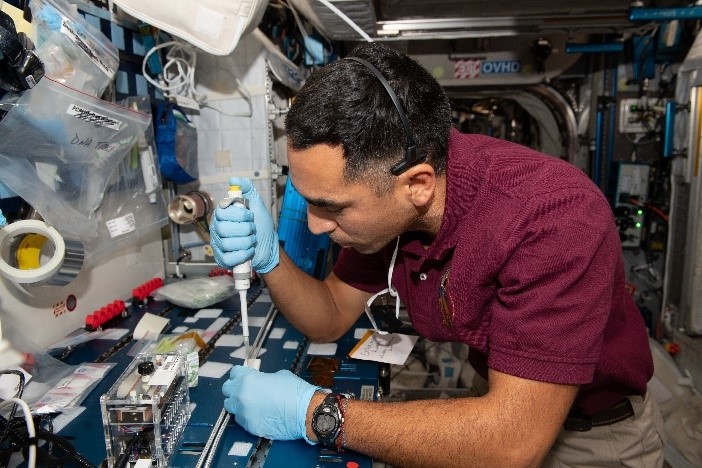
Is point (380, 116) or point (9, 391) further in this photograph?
point (9, 391)

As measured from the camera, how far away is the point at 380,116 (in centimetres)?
116

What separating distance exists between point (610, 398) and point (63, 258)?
6.29 feet

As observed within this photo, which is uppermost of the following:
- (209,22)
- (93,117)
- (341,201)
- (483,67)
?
(483,67)

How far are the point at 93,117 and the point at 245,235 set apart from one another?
2.34 ft

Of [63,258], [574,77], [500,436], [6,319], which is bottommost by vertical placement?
[500,436]

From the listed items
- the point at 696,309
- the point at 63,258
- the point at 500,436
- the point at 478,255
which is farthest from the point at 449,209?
the point at 696,309

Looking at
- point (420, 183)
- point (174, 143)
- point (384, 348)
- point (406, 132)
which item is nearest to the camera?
point (406, 132)

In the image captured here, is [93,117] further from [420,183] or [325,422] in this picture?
[325,422]

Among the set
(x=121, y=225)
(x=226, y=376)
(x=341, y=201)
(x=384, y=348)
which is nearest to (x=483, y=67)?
(x=384, y=348)

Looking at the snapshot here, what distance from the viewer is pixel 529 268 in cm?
108

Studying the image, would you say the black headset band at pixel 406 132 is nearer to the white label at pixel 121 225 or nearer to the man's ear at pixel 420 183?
the man's ear at pixel 420 183

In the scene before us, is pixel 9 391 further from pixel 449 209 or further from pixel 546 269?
pixel 546 269

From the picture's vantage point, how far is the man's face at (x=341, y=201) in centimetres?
121

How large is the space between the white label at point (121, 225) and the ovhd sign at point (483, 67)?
327 centimetres
